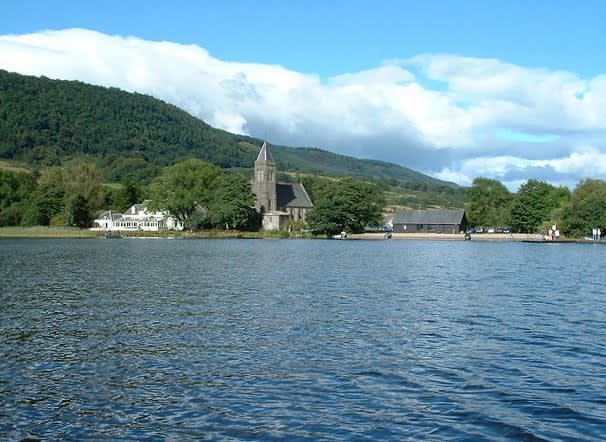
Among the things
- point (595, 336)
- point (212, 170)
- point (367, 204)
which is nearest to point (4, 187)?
point (212, 170)

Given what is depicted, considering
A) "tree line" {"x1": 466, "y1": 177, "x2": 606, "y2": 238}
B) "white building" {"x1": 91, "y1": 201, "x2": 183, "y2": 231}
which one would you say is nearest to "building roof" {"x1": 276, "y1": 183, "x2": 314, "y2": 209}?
"white building" {"x1": 91, "y1": 201, "x2": 183, "y2": 231}

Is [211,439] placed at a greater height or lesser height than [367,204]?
lesser

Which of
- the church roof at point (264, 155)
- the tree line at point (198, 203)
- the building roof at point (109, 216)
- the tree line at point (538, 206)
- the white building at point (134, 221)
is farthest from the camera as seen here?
the church roof at point (264, 155)

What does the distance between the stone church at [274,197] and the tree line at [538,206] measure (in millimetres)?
45093

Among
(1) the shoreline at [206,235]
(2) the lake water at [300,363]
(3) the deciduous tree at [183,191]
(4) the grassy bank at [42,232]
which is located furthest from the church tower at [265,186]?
(2) the lake water at [300,363]

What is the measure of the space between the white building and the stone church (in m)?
23.5

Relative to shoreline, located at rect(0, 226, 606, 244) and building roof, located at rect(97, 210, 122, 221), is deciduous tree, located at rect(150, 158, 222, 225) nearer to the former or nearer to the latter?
shoreline, located at rect(0, 226, 606, 244)

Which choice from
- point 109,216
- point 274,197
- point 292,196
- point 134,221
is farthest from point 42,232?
point 292,196

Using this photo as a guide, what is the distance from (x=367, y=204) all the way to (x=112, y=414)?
435ft

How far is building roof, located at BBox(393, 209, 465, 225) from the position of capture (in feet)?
524

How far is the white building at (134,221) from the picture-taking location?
162 meters

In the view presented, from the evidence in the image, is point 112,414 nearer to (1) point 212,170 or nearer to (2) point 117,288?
(2) point 117,288

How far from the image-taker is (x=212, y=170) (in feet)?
495

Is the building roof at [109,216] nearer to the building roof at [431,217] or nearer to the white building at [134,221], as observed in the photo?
the white building at [134,221]
